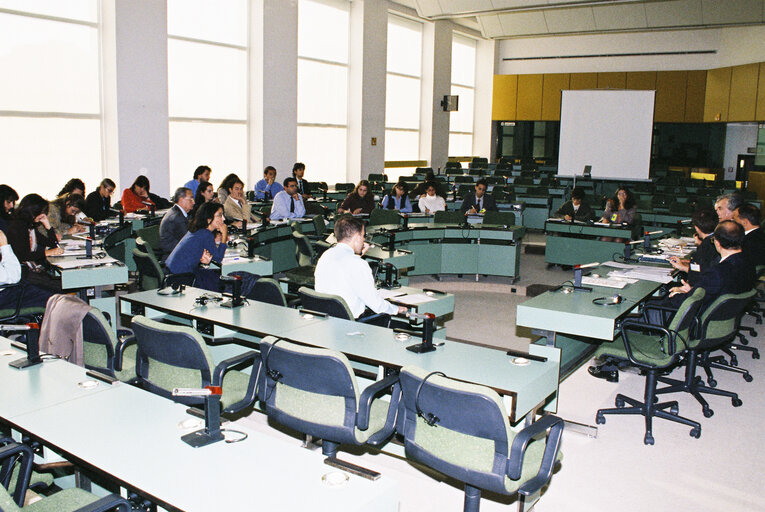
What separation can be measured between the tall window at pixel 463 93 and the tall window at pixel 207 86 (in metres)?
9.30

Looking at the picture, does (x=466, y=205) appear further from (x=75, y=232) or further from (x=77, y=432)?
(x=77, y=432)

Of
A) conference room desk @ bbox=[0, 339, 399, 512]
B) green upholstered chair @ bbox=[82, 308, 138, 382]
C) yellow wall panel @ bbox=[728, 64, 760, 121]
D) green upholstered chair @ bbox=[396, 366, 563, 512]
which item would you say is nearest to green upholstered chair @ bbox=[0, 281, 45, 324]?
green upholstered chair @ bbox=[82, 308, 138, 382]

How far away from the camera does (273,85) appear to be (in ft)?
42.7

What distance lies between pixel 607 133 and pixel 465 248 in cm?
806

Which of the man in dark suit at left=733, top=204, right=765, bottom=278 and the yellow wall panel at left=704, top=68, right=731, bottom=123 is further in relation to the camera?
the yellow wall panel at left=704, top=68, right=731, bottom=123

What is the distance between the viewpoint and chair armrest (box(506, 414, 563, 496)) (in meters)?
2.49

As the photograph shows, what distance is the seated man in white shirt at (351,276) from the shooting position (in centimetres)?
436

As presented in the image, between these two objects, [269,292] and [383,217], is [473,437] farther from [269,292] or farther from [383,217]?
[383,217]

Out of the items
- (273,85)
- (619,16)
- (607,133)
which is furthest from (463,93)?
(273,85)

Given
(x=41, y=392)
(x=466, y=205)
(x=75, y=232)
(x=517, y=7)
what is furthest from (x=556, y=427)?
(x=517, y=7)

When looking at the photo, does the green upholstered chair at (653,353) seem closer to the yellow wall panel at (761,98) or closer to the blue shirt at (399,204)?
the blue shirt at (399,204)

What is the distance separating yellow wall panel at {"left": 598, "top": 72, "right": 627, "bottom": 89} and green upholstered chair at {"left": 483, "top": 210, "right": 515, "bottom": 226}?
11472 millimetres

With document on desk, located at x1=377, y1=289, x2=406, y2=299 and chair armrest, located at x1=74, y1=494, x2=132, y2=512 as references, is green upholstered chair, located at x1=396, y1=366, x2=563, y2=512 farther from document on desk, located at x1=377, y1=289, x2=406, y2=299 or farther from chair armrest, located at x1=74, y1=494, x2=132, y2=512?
document on desk, located at x1=377, y1=289, x2=406, y2=299

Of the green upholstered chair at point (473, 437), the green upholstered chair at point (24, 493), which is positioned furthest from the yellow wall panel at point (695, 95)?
the green upholstered chair at point (24, 493)
